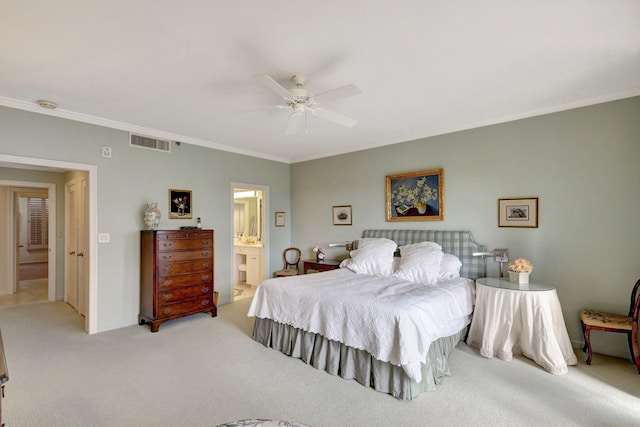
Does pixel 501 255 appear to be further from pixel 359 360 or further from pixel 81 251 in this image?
pixel 81 251

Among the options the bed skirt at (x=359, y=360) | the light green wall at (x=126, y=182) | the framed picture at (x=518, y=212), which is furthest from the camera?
the framed picture at (x=518, y=212)

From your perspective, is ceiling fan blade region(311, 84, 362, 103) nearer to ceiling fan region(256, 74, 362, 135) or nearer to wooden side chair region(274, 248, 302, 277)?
ceiling fan region(256, 74, 362, 135)

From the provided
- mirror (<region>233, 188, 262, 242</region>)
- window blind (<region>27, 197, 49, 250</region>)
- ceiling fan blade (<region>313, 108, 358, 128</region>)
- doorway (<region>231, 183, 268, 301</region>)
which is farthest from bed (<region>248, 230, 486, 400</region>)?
window blind (<region>27, 197, 49, 250</region>)

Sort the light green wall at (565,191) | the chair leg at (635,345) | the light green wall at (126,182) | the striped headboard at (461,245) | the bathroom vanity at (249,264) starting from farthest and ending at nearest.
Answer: the bathroom vanity at (249,264) < the striped headboard at (461,245) < the light green wall at (126,182) < the light green wall at (565,191) < the chair leg at (635,345)

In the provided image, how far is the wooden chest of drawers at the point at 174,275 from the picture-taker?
3990 mm

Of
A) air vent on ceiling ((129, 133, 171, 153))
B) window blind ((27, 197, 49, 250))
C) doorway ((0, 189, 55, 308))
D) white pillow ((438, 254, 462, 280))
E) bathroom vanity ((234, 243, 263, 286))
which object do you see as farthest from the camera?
window blind ((27, 197, 49, 250))

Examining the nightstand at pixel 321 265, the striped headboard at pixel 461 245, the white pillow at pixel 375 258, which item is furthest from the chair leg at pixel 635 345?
the nightstand at pixel 321 265

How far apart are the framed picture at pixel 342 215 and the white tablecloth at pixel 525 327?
2.56 metres

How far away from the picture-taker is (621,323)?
2.85 metres

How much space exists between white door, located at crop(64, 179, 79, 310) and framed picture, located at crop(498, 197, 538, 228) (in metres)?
6.12

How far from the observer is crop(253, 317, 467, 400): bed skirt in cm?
251

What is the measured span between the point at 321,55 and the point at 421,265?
2.61 meters

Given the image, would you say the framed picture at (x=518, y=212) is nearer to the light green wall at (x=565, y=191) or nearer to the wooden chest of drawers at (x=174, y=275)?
the light green wall at (x=565, y=191)

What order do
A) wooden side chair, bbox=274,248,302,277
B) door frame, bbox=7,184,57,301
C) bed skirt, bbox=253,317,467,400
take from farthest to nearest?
wooden side chair, bbox=274,248,302,277
door frame, bbox=7,184,57,301
bed skirt, bbox=253,317,467,400
